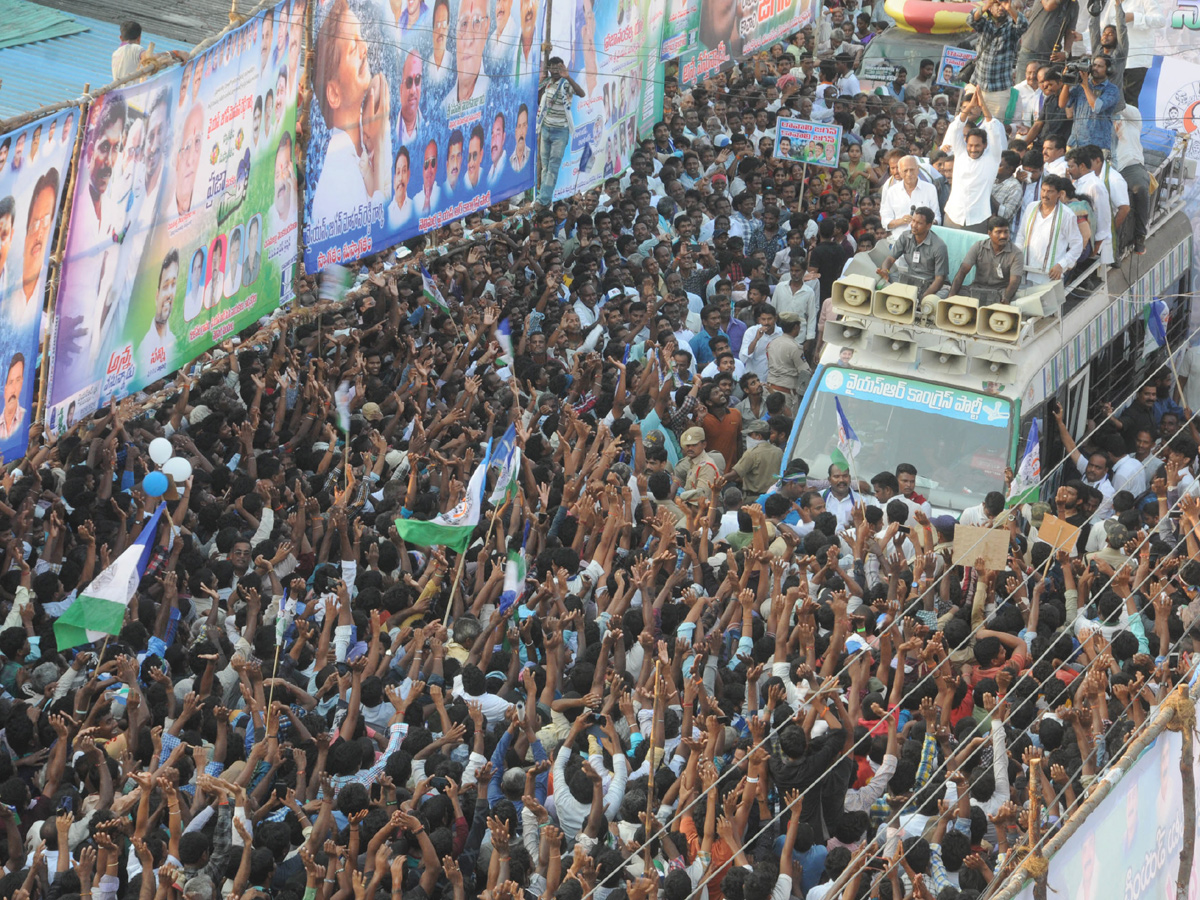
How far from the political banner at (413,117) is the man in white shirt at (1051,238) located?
4.93 metres

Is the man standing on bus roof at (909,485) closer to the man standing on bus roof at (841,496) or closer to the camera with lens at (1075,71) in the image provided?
the man standing on bus roof at (841,496)

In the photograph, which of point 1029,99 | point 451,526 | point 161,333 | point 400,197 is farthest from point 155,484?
point 1029,99

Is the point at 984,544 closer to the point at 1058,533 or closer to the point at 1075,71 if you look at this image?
the point at 1058,533

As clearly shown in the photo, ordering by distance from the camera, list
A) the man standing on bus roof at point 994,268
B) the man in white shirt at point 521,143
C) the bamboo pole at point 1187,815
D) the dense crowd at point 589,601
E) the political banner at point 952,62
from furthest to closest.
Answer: the political banner at point 952,62, the man in white shirt at point 521,143, the man standing on bus roof at point 994,268, the dense crowd at point 589,601, the bamboo pole at point 1187,815

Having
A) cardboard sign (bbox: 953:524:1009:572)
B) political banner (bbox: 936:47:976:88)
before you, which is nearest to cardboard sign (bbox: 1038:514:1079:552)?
cardboard sign (bbox: 953:524:1009:572)

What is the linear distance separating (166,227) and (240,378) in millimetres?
1157

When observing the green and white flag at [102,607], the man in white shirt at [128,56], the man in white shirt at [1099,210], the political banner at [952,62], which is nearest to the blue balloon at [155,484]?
the green and white flag at [102,607]

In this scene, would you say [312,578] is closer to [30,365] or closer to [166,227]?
[30,365]

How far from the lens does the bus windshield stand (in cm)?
1083

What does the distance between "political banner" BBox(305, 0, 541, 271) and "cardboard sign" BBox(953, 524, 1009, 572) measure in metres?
5.86

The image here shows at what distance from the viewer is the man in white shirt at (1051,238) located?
11820 millimetres

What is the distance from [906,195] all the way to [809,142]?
356cm

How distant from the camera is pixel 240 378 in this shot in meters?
11.9

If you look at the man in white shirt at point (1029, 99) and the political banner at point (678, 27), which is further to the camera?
the political banner at point (678, 27)
